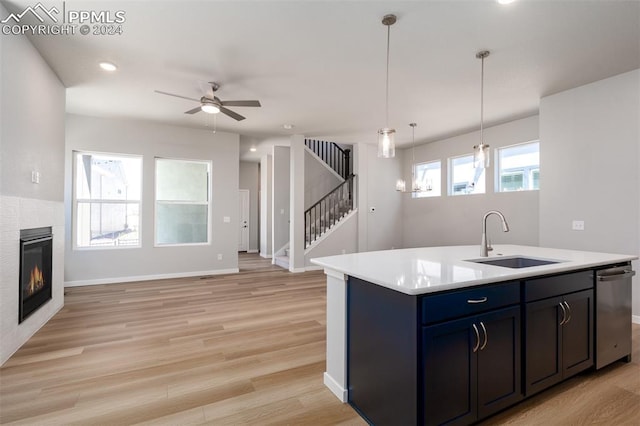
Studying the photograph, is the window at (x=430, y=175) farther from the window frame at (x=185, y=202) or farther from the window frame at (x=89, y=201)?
the window frame at (x=89, y=201)

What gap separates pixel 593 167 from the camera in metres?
3.79

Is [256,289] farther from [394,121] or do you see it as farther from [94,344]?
[394,121]

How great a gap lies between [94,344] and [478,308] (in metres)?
3.40

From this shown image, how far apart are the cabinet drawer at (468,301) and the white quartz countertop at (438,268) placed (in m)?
0.05

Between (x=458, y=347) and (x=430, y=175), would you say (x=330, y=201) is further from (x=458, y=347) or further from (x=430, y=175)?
(x=458, y=347)

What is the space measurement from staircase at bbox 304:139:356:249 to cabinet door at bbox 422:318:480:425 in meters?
5.24

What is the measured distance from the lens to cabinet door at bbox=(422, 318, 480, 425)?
4.93ft

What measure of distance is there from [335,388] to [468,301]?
1.13 m

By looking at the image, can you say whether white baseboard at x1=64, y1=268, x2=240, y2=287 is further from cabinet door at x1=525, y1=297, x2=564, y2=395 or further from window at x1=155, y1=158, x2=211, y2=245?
cabinet door at x1=525, y1=297, x2=564, y2=395

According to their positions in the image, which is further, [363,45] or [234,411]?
[363,45]

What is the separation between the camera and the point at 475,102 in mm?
4496

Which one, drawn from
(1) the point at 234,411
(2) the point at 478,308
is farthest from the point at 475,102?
Result: (1) the point at 234,411

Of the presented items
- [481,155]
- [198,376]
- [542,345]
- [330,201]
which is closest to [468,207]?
[481,155]

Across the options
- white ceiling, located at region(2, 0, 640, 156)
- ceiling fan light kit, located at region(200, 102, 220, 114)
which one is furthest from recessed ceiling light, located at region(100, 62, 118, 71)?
ceiling fan light kit, located at region(200, 102, 220, 114)
